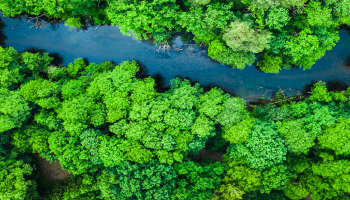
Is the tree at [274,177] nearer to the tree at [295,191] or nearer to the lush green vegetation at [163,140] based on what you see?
the lush green vegetation at [163,140]

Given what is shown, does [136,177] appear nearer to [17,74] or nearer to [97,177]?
[97,177]

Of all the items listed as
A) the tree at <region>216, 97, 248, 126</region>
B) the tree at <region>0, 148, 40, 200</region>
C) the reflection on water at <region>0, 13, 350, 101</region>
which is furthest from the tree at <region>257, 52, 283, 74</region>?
the tree at <region>0, 148, 40, 200</region>

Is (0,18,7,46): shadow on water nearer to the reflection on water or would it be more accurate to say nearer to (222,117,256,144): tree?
the reflection on water

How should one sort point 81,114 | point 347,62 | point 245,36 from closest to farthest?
point 245,36
point 81,114
point 347,62

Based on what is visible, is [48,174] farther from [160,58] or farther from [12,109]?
[160,58]

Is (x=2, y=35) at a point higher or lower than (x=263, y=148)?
higher

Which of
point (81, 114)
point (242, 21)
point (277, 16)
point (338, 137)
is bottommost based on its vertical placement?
point (81, 114)

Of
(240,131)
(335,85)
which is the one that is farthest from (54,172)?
(335,85)

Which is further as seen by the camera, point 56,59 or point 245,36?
point 56,59

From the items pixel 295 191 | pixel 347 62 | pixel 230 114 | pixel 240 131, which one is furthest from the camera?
pixel 347 62
